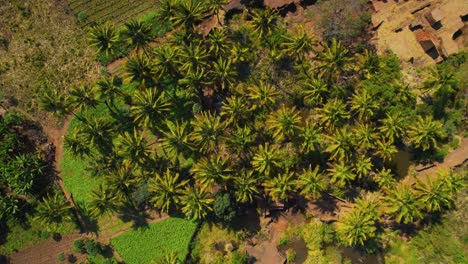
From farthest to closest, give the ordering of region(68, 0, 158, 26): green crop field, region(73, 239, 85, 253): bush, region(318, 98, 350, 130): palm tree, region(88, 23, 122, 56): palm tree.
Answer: region(68, 0, 158, 26): green crop field, region(73, 239, 85, 253): bush, region(88, 23, 122, 56): palm tree, region(318, 98, 350, 130): palm tree

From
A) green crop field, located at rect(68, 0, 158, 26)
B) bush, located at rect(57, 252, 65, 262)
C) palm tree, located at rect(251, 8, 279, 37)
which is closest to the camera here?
palm tree, located at rect(251, 8, 279, 37)

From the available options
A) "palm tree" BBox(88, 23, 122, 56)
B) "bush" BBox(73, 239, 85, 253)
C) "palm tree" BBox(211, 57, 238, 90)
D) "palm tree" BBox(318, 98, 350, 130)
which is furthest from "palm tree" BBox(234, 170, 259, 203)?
"palm tree" BBox(88, 23, 122, 56)

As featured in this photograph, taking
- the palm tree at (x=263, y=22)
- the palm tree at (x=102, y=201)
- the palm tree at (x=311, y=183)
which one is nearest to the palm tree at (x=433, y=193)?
the palm tree at (x=311, y=183)

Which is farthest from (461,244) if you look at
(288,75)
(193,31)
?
(193,31)

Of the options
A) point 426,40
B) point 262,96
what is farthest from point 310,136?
point 426,40

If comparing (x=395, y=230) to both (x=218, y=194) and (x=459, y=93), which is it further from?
(x=218, y=194)

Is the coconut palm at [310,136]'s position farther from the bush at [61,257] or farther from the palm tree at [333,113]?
the bush at [61,257]

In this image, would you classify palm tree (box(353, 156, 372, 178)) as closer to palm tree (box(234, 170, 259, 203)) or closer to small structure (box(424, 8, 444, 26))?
palm tree (box(234, 170, 259, 203))
